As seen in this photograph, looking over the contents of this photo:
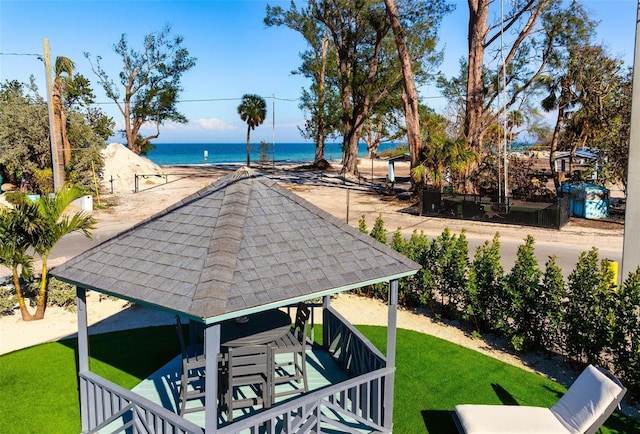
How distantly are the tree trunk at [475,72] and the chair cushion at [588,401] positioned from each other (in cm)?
2083

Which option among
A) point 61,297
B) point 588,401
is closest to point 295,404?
point 588,401

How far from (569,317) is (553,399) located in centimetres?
136

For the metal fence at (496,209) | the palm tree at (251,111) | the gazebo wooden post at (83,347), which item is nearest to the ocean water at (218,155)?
the palm tree at (251,111)

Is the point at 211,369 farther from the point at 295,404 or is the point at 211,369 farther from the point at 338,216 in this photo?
the point at 338,216

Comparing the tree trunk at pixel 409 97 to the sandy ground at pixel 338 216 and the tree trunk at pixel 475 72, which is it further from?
the sandy ground at pixel 338 216

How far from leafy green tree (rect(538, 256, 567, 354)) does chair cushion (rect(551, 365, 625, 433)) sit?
6.39ft

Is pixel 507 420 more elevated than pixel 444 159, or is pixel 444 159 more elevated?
pixel 444 159

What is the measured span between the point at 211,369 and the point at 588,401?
14.1 feet

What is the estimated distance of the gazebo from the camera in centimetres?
457

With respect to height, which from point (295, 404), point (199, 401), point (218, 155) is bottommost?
point (199, 401)

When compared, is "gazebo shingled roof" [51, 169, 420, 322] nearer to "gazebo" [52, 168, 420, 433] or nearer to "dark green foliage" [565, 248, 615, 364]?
"gazebo" [52, 168, 420, 433]

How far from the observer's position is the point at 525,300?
816 cm

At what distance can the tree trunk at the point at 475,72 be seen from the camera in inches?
981

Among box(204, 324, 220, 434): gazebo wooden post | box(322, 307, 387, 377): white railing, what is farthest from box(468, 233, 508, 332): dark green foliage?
box(204, 324, 220, 434): gazebo wooden post
